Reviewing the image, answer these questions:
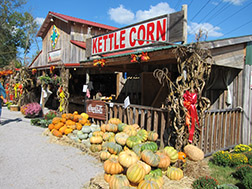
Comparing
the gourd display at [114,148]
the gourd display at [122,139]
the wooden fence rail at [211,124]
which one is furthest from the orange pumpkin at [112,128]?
the gourd display at [114,148]

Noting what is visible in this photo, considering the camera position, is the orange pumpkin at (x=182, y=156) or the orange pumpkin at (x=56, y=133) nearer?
the orange pumpkin at (x=182, y=156)

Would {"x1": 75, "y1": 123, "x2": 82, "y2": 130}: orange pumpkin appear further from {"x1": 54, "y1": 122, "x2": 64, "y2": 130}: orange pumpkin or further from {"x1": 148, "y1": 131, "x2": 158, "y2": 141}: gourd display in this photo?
{"x1": 148, "y1": 131, "x2": 158, "y2": 141}: gourd display

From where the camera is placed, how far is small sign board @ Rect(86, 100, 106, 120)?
750 cm

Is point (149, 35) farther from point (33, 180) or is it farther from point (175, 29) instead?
point (33, 180)

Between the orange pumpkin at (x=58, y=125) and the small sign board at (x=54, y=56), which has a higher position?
the small sign board at (x=54, y=56)

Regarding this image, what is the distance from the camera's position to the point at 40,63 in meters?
18.9

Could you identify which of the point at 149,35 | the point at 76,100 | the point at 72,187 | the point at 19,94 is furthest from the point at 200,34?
the point at 19,94

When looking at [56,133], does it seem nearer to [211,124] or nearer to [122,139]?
[122,139]

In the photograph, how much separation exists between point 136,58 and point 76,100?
6842mm

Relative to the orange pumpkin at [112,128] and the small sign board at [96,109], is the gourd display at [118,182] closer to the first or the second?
the orange pumpkin at [112,128]

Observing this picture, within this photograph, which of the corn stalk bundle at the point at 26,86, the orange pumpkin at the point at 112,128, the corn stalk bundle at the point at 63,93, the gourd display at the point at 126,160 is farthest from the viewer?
the corn stalk bundle at the point at 26,86

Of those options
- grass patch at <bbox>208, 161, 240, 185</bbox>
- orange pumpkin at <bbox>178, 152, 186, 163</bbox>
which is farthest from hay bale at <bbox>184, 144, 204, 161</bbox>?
grass patch at <bbox>208, 161, 240, 185</bbox>

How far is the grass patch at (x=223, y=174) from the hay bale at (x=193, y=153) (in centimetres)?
44

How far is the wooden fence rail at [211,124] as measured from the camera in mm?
5172
